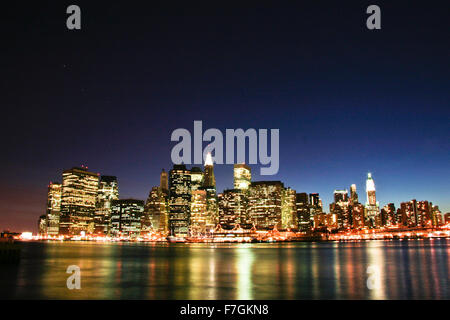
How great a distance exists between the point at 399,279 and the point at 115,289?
36407mm

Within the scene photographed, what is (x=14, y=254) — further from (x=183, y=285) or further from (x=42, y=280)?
(x=183, y=285)

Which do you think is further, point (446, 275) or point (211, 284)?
point (446, 275)

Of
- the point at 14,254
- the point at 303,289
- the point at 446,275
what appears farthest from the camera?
the point at 14,254

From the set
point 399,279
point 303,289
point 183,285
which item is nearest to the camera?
point 303,289
